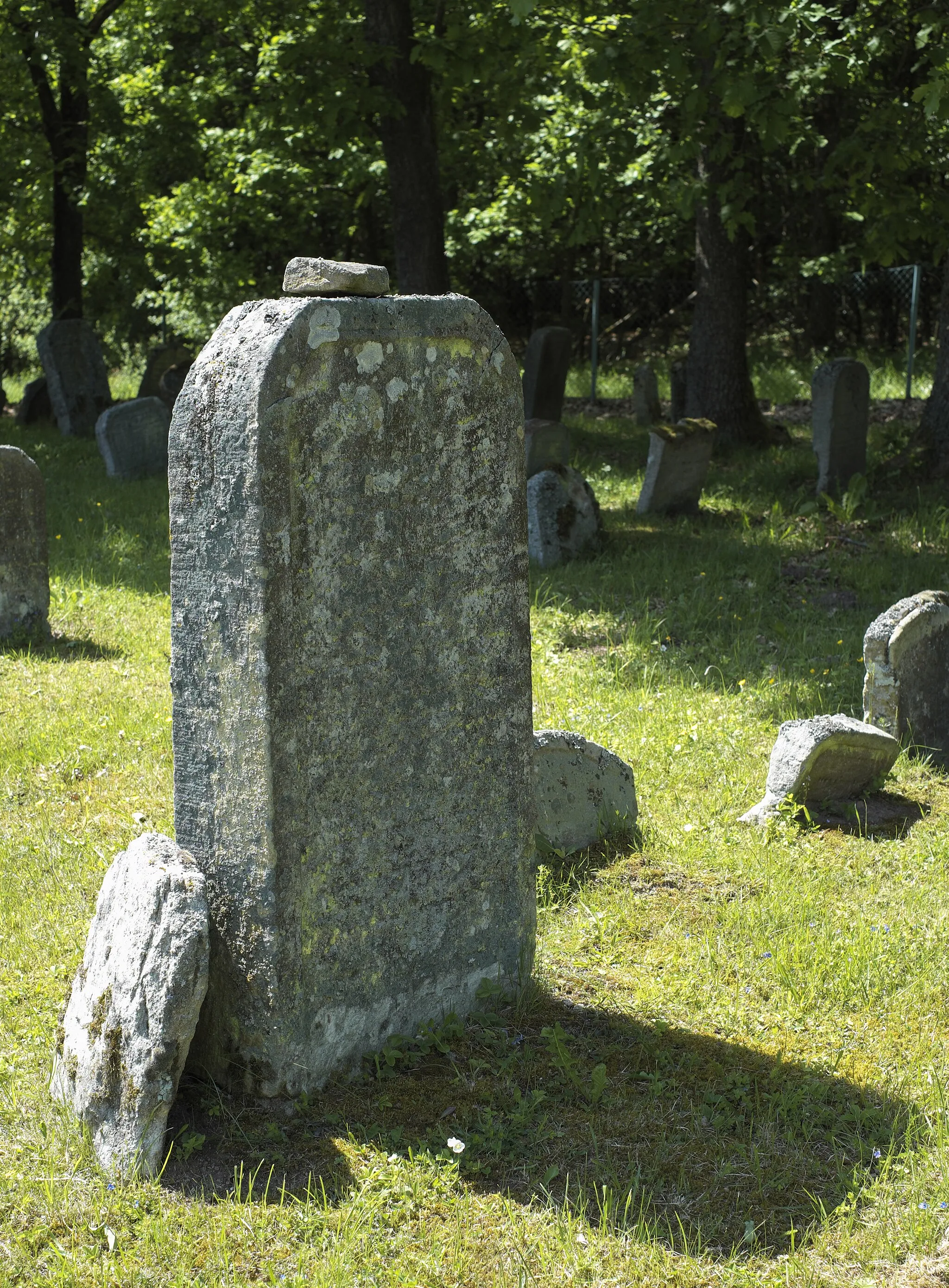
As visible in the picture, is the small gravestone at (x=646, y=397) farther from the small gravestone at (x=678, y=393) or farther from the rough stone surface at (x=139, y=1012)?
the rough stone surface at (x=139, y=1012)

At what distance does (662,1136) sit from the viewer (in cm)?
339

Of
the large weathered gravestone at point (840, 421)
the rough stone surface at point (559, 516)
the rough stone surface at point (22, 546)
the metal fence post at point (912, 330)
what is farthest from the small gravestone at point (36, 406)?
the metal fence post at point (912, 330)

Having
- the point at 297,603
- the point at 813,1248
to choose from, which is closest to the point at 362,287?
the point at 297,603

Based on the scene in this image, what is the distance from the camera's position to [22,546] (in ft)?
26.6

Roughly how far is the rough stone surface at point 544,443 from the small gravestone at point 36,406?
8794 millimetres

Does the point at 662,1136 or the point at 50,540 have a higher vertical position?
the point at 50,540

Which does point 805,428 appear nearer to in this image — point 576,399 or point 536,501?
point 576,399

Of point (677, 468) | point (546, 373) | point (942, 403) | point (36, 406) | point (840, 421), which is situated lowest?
point (677, 468)

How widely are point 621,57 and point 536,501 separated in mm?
3498

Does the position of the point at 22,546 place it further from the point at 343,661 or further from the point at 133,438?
the point at 133,438

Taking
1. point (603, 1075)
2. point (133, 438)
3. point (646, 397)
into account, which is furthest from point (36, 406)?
point (603, 1075)

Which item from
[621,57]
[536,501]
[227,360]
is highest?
[621,57]

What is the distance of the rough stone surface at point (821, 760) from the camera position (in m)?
5.50

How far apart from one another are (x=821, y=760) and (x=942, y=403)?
6633 millimetres
